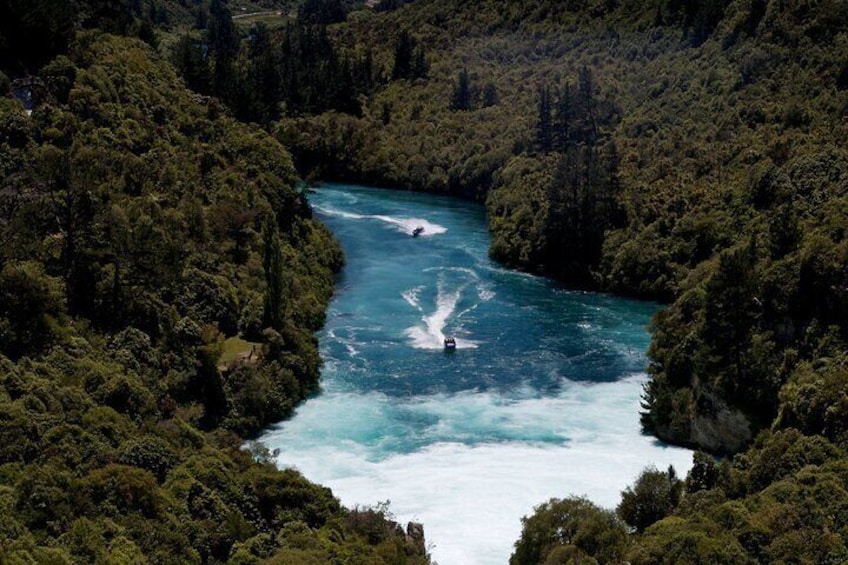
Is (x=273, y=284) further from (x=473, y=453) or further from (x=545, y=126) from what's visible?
(x=545, y=126)

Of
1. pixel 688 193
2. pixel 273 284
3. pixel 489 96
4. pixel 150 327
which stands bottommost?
pixel 150 327

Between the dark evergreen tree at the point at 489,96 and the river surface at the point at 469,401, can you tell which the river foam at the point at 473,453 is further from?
the dark evergreen tree at the point at 489,96

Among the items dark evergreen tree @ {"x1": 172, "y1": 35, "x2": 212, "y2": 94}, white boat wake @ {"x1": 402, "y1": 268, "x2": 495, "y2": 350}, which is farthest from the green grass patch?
dark evergreen tree @ {"x1": 172, "y1": 35, "x2": 212, "y2": 94}

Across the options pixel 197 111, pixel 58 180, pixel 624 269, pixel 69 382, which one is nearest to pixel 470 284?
pixel 624 269

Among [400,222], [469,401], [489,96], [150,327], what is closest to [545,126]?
[400,222]

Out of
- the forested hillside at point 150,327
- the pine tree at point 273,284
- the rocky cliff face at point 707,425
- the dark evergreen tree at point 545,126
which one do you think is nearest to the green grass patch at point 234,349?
the forested hillside at point 150,327

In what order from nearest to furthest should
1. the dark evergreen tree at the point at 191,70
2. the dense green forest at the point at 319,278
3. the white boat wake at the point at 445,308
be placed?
the dense green forest at the point at 319,278
the white boat wake at the point at 445,308
the dark evergreen tree at the point at 191,70
